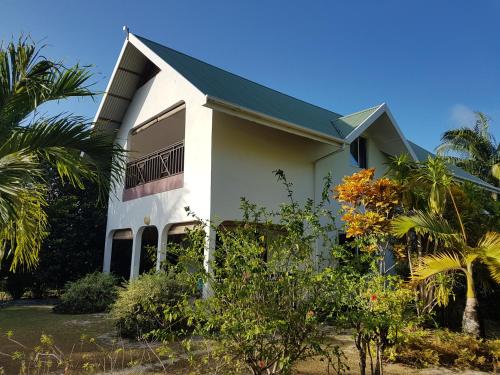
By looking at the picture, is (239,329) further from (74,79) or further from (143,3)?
(143,3)

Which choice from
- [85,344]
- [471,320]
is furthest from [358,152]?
[85,344]

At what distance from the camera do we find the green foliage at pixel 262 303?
411cm

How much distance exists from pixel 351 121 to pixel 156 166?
269 inches

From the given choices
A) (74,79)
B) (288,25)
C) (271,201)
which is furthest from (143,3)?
(271,201)

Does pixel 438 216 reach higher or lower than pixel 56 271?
higher

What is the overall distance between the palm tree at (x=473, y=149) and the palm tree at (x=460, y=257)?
1920 cm

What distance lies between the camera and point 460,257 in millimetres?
8898

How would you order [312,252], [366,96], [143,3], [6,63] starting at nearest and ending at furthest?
1. [312,252]
2. [6,63]
3. [143,3]
4. [366,96]

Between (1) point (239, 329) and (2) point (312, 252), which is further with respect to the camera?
(2) point (312, 252)

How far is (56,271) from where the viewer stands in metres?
16.8

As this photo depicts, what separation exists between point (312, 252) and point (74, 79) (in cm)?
472

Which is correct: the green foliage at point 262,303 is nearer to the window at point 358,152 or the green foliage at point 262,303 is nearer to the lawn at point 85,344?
the lawn at point 85,344

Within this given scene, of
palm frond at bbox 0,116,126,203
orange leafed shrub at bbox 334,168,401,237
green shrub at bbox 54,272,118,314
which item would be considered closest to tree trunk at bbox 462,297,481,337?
orange leafed shrub at bbox 334,168,401,237

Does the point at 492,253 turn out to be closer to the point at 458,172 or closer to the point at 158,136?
the point at 458,172
